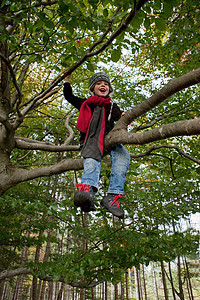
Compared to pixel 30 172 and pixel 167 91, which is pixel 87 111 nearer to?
pixel 167 91

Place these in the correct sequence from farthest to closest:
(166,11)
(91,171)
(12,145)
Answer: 1. (12,145)
2. (91,171)
3. (166,11)

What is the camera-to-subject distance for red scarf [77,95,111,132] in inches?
101

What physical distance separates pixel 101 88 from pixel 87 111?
0.44m

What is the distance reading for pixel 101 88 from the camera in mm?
2793

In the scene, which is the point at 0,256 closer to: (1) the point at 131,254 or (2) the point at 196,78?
(1) the point at 131,254

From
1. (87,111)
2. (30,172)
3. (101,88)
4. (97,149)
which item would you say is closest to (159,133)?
(97,149)

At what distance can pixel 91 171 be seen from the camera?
2236mm

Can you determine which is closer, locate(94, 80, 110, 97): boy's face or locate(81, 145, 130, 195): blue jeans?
locate(81, 145, 130, 195): blue jeans

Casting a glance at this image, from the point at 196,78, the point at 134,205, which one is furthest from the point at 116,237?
the point at 196,78

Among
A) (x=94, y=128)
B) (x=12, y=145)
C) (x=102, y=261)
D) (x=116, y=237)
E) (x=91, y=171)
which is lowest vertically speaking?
(x=102, y=261)

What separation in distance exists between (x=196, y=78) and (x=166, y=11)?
0.92 metres

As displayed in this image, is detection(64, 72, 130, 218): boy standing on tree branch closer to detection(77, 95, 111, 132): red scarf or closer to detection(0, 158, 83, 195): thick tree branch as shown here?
detection(77, 95, 111, 132): red scarf

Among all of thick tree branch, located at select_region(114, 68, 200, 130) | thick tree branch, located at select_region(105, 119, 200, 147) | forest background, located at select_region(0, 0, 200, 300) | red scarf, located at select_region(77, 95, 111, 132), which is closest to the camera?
thick tree branch, located at select_region(105, 119, 200, 147)

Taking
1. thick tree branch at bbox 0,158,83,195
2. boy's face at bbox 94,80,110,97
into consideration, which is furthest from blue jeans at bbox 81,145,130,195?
boy's face at bbox 94,80,110,97
